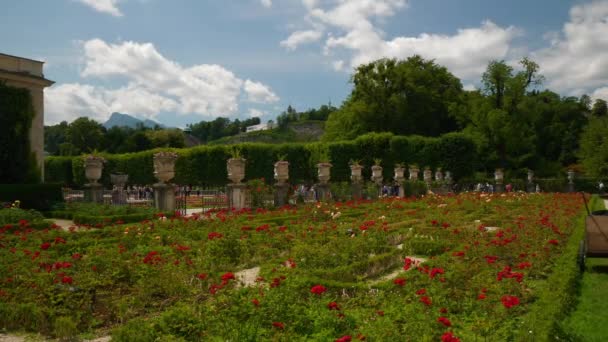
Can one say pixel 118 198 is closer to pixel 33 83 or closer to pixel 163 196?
pixel 33 83

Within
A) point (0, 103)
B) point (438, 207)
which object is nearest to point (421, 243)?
point (438, 207)

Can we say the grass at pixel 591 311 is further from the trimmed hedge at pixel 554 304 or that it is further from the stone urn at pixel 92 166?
the stone urn at pixel 92 166

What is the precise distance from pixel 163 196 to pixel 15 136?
36.2 ft

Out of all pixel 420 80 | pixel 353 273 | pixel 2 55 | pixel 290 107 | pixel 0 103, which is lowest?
pixel 353 273

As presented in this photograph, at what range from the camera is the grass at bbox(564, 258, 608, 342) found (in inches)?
183

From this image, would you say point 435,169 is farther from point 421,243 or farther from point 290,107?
point 290,107

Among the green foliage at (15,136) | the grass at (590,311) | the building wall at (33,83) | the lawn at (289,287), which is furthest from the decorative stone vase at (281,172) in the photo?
the grass at (590,311)

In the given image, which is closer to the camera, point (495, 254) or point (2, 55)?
point (495, 254)

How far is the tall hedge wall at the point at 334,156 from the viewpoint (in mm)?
38094

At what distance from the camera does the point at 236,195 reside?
709 inches

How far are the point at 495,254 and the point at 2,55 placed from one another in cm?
2499

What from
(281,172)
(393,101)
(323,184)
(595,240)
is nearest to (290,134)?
(393,101)

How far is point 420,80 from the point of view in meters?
49.4

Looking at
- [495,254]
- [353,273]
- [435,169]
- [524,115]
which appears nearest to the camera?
[353,273]
